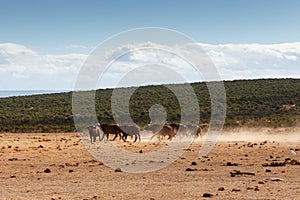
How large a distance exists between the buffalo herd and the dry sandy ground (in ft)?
20.0

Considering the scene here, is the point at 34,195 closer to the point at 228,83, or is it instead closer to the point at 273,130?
the point at 273,130

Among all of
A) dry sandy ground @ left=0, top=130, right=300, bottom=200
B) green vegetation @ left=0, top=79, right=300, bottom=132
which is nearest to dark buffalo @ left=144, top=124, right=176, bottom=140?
dry sandy ground @ left=0, top=130, right=300, bottom=200

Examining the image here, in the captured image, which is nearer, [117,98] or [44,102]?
[117,98]

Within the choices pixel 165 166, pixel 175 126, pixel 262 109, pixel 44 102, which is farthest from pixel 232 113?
pixel 165 166

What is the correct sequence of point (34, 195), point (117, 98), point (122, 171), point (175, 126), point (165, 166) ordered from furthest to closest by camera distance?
point (117, 98), point (175, 126), point (165, 166), point (122, 171), point (34, 195)

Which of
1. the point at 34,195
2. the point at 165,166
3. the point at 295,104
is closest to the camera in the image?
the point at 34,195

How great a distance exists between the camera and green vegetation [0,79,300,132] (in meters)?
53.9

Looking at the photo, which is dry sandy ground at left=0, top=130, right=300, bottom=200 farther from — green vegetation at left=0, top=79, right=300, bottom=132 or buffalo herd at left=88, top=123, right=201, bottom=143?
green vegetation at left=0, top=79, right=300, bottom=132

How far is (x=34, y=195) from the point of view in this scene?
45.3ft

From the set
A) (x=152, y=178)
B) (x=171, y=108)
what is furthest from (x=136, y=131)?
(x=171, y=108)

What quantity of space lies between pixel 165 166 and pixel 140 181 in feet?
12.3

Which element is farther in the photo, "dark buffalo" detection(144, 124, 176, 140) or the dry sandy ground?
"dark buffalo" detection(144, 124, 176, 140)

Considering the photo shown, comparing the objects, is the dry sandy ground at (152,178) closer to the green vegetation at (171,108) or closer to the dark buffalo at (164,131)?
the dark buffalo at (164,131)

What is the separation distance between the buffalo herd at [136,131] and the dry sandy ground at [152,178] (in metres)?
6.10
